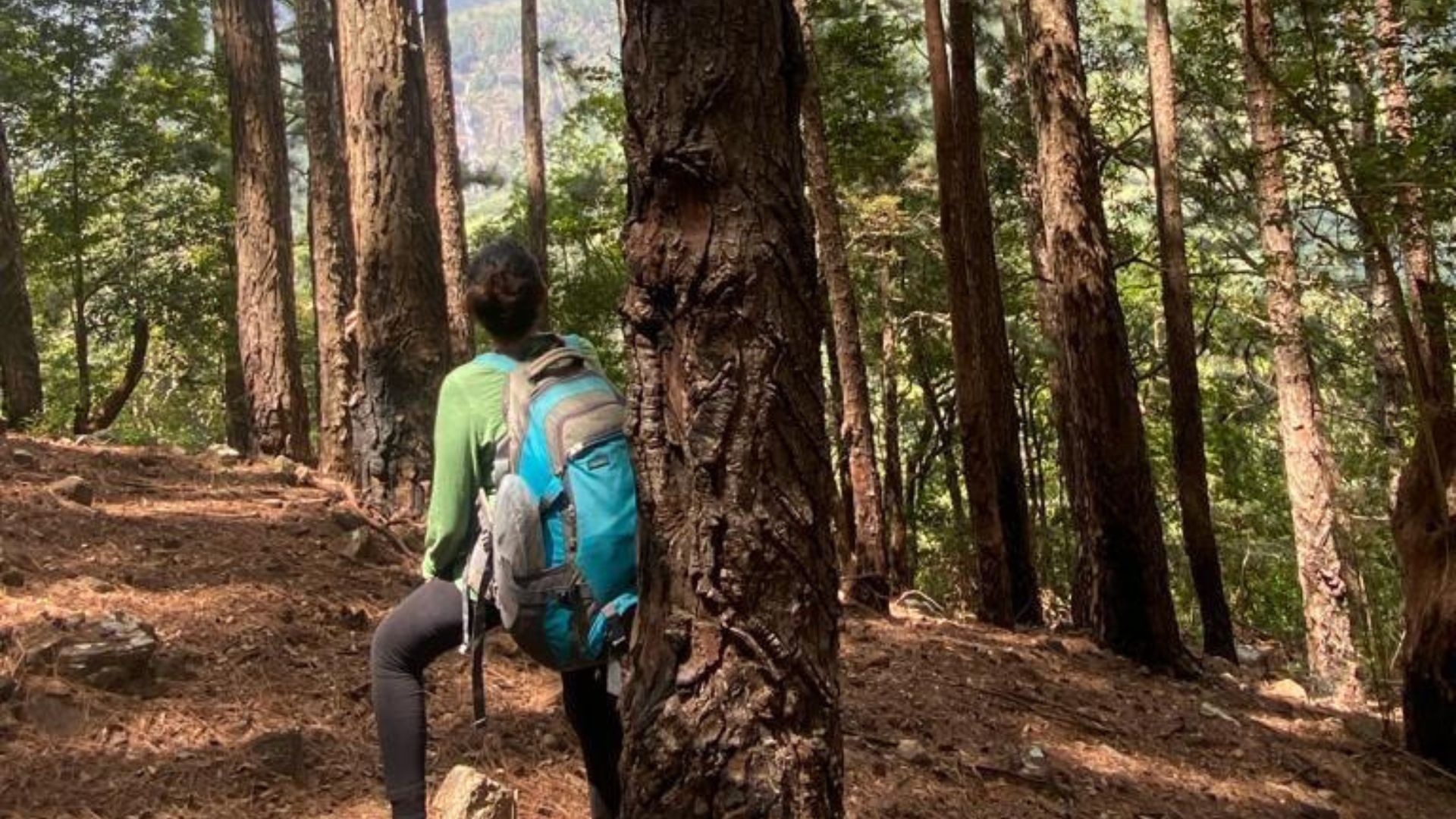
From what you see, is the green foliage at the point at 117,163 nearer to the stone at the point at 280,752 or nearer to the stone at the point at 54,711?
the stone at the point at 54,711

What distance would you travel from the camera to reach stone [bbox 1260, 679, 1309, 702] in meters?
7.78

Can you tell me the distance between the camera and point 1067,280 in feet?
24.1

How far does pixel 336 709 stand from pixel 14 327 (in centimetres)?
605

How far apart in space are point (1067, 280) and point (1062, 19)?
71.5 inches

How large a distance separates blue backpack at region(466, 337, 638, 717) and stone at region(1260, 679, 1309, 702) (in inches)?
263

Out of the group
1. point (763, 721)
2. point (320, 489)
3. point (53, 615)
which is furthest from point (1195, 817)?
point (320, 489)

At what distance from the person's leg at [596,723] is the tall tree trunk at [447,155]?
10.9 m

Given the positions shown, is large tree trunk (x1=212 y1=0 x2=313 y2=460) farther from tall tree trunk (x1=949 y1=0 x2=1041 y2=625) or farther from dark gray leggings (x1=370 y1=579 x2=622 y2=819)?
dark gray leggings (x1=370 y1=579 x2=622 y2=819)

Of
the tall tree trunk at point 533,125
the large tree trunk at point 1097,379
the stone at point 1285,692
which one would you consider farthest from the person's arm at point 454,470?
the tall tree trunk at point 533,125

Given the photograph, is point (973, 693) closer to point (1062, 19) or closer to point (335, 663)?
point (335, 663)

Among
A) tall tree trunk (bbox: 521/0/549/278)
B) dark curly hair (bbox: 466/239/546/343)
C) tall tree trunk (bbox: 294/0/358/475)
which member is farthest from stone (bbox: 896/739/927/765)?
tall tree trunk (bbox: 521/0/549/278)

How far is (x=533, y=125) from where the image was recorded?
1717 centimetres

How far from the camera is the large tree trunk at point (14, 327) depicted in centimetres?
791

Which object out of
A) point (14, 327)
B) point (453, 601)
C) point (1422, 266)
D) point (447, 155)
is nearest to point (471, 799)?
point (453, 601)
